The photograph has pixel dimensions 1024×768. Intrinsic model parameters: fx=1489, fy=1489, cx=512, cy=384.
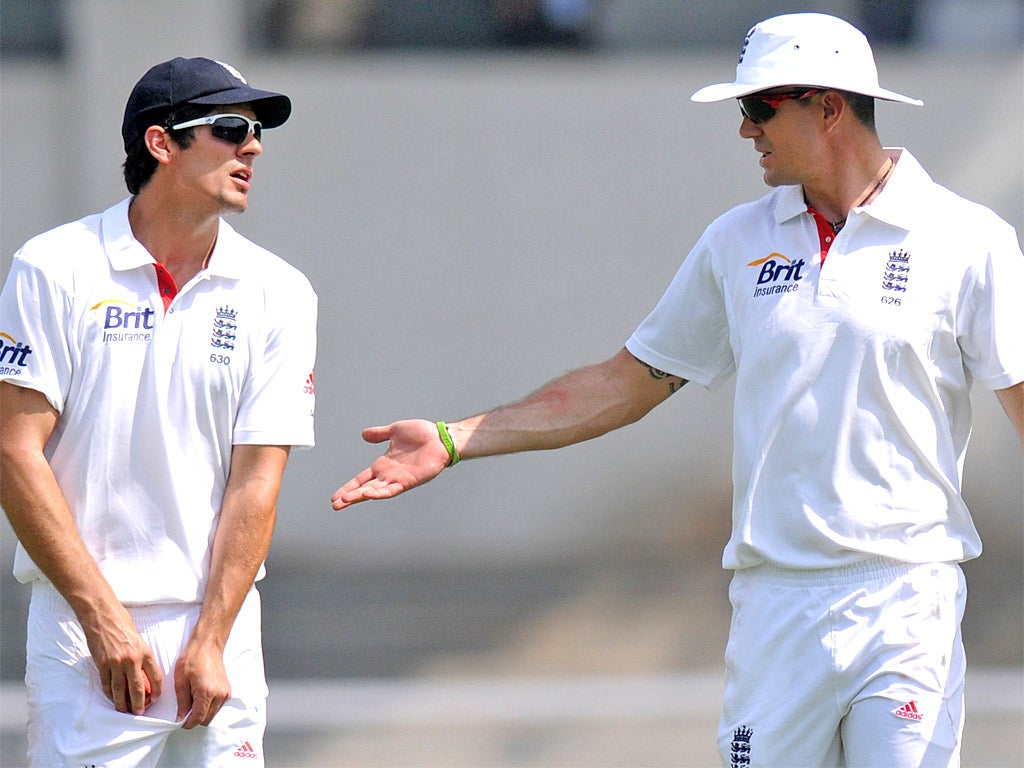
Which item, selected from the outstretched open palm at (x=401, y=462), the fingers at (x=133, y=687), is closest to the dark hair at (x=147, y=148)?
the outstretched open palm at (x=401, y=462)

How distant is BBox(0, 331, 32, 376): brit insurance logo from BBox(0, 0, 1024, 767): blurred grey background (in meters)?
6.51

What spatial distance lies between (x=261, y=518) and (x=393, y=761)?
116 inches

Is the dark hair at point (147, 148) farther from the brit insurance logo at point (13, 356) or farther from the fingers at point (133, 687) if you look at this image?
the fingers at point (133, 687)

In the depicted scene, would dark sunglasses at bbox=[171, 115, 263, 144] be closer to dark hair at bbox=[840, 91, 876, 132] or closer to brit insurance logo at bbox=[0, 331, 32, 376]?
brit insurance logo at bbox=[0, 331, 32, 376]

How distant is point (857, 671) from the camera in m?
3.25

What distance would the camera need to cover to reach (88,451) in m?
3.25

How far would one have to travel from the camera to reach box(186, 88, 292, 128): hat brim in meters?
3.39

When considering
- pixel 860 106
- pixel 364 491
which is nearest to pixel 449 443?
pixel 364 491

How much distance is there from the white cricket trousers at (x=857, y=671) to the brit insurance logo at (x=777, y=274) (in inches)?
25.1

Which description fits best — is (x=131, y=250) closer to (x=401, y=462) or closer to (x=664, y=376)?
(x=401, y=462)

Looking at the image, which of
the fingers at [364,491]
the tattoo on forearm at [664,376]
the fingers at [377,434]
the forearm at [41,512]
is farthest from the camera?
the tattoo on forearm at [664,376]

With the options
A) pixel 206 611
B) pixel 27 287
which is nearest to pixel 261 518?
pixel 206 611

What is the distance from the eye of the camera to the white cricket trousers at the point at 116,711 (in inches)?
127

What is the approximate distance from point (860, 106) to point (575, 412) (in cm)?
103
